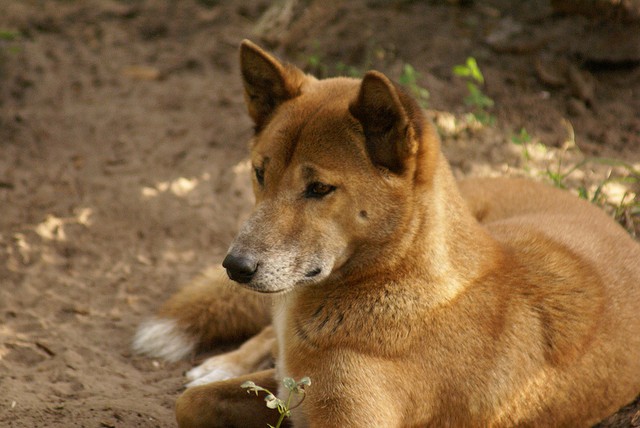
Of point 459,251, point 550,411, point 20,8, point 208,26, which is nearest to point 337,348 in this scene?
point 459,251

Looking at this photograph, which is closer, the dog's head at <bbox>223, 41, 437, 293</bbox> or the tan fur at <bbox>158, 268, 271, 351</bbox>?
the dog's head at <bbox>223, 41, 437, 293</bbox>

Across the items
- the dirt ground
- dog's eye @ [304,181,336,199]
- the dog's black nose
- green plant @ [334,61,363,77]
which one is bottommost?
the dirt ground

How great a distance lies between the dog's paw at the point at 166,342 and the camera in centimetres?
465

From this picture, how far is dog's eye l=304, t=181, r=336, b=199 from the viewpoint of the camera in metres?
3.39

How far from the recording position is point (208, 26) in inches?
325

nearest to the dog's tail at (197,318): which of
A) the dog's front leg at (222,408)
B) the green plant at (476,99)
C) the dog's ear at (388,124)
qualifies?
the dog's front leg at (222,408)

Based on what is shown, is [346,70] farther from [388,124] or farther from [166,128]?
[388,124]

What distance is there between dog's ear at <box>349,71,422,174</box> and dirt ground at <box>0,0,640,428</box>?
1.72 m

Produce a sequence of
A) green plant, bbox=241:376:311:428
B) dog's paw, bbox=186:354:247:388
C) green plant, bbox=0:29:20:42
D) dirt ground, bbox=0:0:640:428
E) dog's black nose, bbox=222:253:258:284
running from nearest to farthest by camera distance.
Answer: green plant, bbox=241:376:311:428
dog's black nose, bbox=222:253:258:284
dog's paw, bbox=186:354:247:388
dirt ground, bbox=0:0:640:428
green plant, bbox=0:29:20:42

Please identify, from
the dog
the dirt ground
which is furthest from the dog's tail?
the dog

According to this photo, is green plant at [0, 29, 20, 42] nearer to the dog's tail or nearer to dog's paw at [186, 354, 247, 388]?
the dog's tail

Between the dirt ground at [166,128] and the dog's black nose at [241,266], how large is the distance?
112 cm

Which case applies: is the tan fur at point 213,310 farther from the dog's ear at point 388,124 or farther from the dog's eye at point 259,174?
the dog's ear at point 388,124

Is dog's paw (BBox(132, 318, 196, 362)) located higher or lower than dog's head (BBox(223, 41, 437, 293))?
lower
